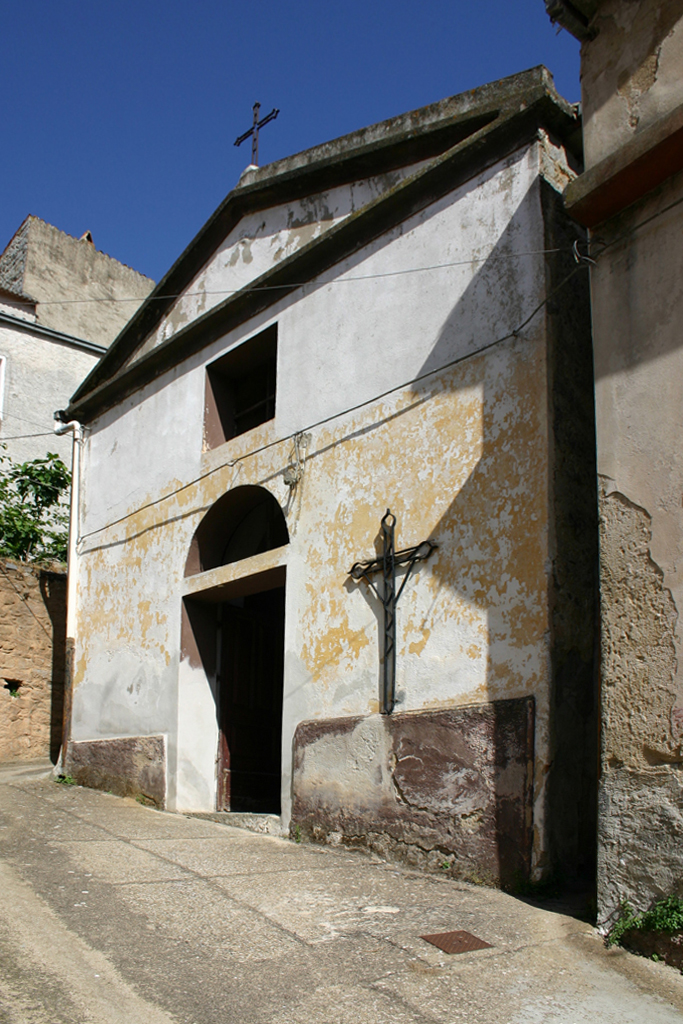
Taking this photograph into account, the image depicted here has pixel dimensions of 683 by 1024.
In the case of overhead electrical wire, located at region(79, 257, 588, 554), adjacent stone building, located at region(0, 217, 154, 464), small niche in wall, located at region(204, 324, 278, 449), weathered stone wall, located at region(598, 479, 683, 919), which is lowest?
weathered stone wall, located at region(598, 479, 683, 919)

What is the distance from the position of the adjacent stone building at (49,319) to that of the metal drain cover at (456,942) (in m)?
12.4

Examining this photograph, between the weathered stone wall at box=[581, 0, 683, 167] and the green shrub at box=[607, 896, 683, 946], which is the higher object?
the weathered stone wall at box=[581, 0, 683, 167]

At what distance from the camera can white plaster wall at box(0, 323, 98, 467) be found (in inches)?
600

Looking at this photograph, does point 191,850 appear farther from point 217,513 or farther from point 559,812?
point 217,513

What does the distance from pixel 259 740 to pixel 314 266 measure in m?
4.73

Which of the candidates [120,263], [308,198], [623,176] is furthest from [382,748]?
[120,263]

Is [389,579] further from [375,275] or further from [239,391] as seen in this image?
[239,391]

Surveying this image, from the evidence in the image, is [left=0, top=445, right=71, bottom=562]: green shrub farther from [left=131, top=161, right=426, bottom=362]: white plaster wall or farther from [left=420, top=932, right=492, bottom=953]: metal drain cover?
[left=420, top=932, right=492, bottom=953]: metal drain cover

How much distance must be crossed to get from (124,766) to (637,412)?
6.50m

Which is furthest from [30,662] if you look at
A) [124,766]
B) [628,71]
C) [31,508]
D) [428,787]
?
[628,71]

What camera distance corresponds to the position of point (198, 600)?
8.59 metres

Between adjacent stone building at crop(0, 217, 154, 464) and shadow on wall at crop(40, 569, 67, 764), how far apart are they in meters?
4.26

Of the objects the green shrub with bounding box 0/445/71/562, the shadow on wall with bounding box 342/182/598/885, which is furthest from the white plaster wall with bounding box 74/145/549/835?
the green shrub with bounding box 0/445/71/562

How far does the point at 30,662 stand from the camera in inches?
425
